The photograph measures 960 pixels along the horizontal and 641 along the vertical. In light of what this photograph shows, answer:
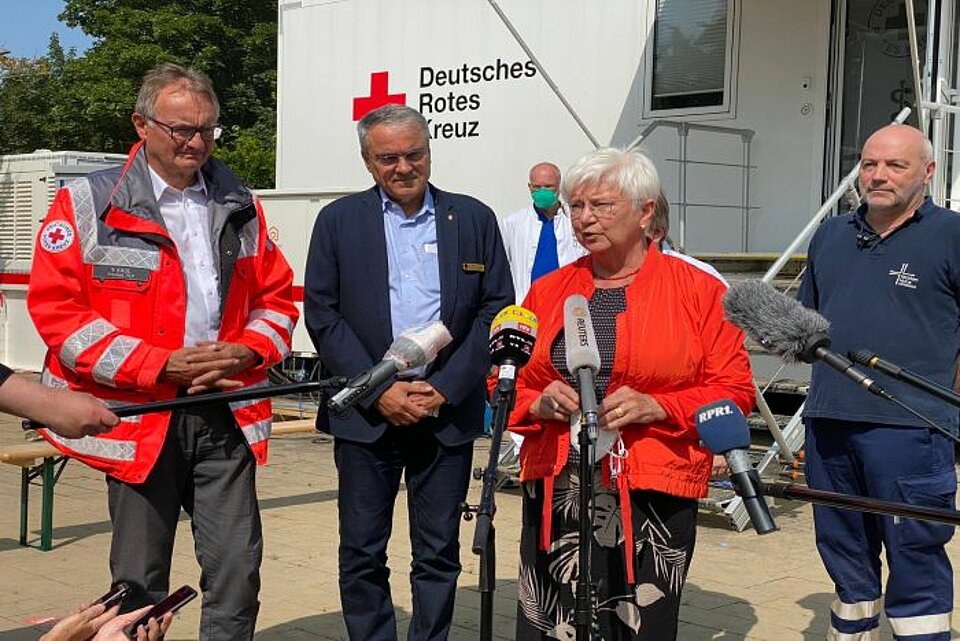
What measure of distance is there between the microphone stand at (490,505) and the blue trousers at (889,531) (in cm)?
173

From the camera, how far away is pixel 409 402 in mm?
4520

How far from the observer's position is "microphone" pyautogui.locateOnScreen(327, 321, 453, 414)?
331 centimetres

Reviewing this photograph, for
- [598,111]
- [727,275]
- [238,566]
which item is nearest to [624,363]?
[238,566]

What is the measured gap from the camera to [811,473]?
4852 millimetres

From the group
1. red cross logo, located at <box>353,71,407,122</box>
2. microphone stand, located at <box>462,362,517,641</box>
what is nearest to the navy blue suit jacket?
microphone stand, located at <box>462,362,517,641</box>

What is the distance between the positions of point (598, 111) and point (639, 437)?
8997mm

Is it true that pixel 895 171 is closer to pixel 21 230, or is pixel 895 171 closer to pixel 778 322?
pixel 778 322

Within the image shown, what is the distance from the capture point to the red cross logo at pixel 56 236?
13.4ft

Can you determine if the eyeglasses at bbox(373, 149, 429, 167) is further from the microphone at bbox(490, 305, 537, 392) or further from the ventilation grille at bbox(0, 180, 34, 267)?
the ventilation grille at bbox(0, 180, 34, 267)

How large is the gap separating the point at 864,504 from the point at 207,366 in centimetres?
218

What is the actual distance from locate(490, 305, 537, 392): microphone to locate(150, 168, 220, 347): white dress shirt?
45.6 inches

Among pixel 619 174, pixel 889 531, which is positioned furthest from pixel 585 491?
pixel 889 531

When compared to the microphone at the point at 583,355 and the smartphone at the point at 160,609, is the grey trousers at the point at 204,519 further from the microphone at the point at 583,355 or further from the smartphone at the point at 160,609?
the microphone at the point at 583,355

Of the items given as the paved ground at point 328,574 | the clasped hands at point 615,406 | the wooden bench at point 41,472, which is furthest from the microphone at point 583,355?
the wooden bench at point 41,472
